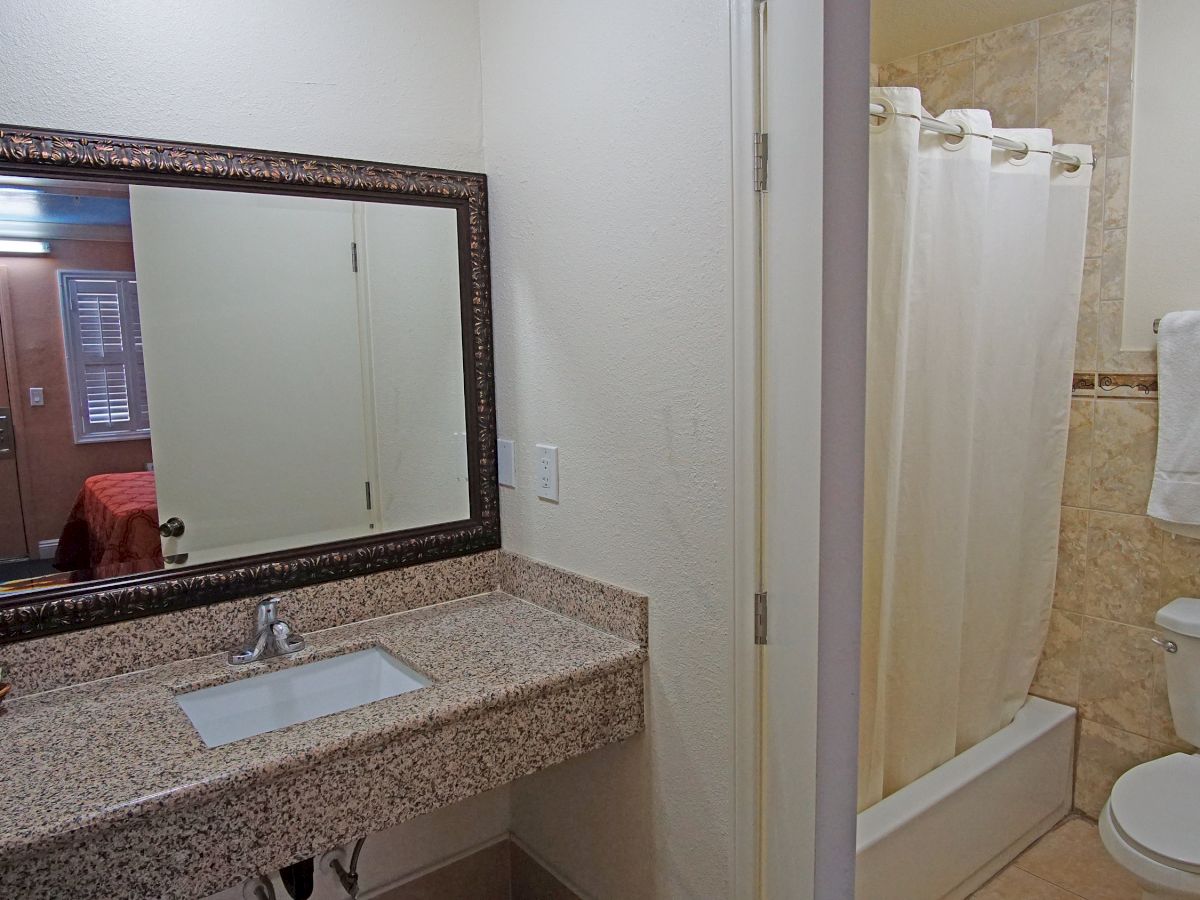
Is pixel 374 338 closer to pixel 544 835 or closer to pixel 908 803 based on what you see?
pixel 544 835

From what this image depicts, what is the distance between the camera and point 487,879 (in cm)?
201

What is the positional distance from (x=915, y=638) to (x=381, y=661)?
136 centimetres

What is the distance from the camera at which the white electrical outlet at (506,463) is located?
1881 millimetres

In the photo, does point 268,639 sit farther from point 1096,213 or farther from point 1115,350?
point 1096,213

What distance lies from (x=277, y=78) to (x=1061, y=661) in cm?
264

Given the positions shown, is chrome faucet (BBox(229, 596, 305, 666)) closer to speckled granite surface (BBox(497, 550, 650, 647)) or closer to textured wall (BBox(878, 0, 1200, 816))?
speckled granite surface (BBox(497, 550, 650, 647))

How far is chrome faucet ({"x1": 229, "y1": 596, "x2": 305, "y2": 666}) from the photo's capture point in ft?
5.14

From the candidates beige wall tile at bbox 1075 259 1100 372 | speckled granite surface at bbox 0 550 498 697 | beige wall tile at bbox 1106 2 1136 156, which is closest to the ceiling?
beige wall tile at bbox 1106 2 1136 156

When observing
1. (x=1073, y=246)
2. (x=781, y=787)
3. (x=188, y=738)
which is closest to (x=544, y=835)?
(x=781, y=787)

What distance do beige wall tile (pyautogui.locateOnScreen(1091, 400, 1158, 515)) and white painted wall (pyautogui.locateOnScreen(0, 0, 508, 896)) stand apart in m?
1.90

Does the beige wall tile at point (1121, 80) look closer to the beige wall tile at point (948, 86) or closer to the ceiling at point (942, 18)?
the ceiling at point (942, 18)

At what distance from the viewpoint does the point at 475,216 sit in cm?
186

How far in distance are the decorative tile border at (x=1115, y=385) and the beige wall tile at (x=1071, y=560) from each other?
1.16 ft

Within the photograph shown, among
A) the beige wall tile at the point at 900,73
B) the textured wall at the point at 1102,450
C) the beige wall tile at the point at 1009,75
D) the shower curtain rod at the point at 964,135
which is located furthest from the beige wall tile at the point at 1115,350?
the beige wall tile at the point at 900,73
